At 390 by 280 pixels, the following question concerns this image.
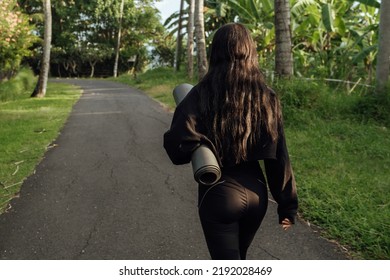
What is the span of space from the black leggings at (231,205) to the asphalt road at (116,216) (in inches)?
54.6

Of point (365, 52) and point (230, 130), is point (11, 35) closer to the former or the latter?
point (365, 52)

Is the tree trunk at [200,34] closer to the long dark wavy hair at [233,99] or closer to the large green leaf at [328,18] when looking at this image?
the large green leaf at [328,18]

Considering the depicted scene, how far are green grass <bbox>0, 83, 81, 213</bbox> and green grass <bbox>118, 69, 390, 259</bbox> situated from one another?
3.87 m

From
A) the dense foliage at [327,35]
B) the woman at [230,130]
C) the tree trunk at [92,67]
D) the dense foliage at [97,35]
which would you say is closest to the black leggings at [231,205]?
the woman at [230,130]

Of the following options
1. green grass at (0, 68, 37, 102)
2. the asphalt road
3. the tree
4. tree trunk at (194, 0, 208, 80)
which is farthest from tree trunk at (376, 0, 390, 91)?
green grass at (0, 68, 37, 102)

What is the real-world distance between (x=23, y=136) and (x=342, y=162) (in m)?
6.60

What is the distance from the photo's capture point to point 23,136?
27.7 ft

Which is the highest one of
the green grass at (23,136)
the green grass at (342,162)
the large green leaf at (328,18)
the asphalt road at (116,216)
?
the large green leaf at (328,18)

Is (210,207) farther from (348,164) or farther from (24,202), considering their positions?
(348,164)

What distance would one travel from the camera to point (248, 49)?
2078mm

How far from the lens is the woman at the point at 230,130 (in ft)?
6.73

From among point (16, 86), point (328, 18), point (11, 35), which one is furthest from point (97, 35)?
point (328, 18)

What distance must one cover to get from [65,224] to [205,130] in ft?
8.92

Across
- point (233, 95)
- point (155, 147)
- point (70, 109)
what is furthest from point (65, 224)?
point (70, 109)
